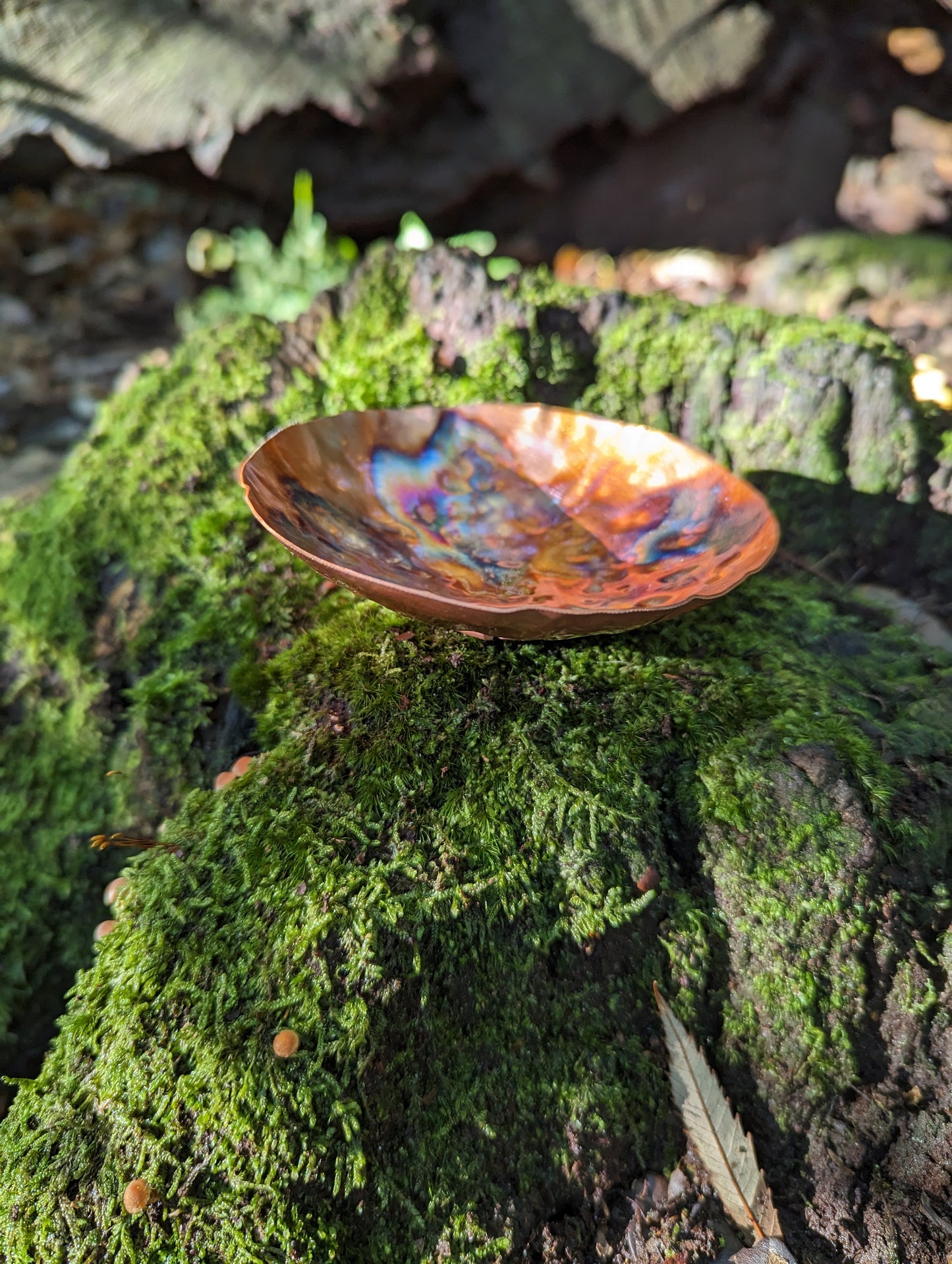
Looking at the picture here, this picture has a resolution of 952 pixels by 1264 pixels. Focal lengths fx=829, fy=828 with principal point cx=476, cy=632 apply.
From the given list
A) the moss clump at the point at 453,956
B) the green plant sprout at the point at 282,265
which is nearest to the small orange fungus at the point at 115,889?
the moss clump at the point at 453,956

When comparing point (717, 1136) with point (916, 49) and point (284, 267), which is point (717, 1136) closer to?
point (284, 267)

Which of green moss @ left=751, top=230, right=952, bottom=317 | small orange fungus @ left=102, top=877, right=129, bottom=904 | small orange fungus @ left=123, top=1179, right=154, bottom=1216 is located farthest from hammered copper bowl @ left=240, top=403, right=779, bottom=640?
green moss @ left=751, top=230, right=952, bottom=317

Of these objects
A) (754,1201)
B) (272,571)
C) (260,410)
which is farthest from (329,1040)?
(260,410)

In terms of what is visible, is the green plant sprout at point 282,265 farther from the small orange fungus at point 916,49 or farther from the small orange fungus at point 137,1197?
the small orange fungus at point 137,1197

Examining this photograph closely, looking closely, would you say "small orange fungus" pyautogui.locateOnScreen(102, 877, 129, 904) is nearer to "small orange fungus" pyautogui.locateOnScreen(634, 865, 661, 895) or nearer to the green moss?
"small orange fungus" pyautogui.locateOnScreen(634, 865, 661, 895)

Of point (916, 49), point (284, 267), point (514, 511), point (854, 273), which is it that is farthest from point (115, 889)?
point (916, 49)
